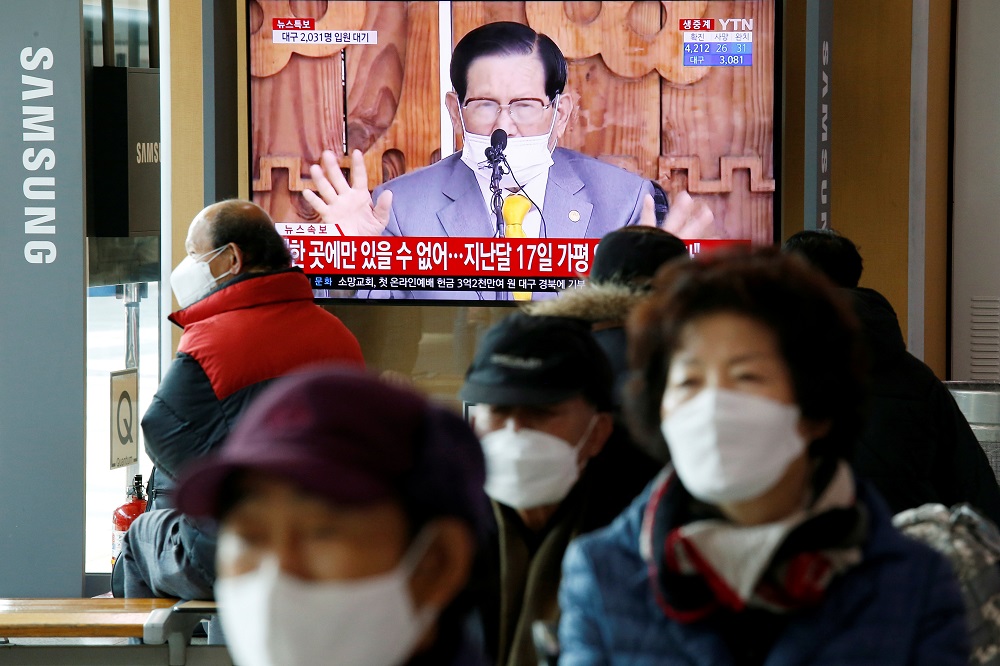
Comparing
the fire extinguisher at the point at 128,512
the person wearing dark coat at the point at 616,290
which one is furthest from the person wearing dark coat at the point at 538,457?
the fire extinguisher at the point at 128,512

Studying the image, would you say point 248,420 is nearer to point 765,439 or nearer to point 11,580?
point 765,439

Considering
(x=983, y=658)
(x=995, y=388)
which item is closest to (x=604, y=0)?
(x=995, y=388)

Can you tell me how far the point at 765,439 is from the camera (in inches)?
61.2

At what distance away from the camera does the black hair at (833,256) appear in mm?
3373

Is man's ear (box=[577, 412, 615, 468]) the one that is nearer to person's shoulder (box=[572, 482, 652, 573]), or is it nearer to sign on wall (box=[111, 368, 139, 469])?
person's shoulder (box=[572, 482, 652, 573])

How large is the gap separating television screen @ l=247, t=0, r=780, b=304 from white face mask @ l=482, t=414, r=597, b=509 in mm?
3505

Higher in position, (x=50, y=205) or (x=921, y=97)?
(x=921, y=97)

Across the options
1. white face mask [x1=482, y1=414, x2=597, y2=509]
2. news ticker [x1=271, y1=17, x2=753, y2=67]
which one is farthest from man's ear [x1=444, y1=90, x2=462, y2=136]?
white face mask [x1=482, y1=414, x2=597, y2=509]

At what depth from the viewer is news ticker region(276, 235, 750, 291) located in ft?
18.4

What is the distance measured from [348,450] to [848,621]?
0.72 meters

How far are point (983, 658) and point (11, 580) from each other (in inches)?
174

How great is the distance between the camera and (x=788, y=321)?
1574 millimetres

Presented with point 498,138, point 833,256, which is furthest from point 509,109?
point 833,256

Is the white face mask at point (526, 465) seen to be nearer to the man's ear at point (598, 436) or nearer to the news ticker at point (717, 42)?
the man's ear at point (598, 436)
